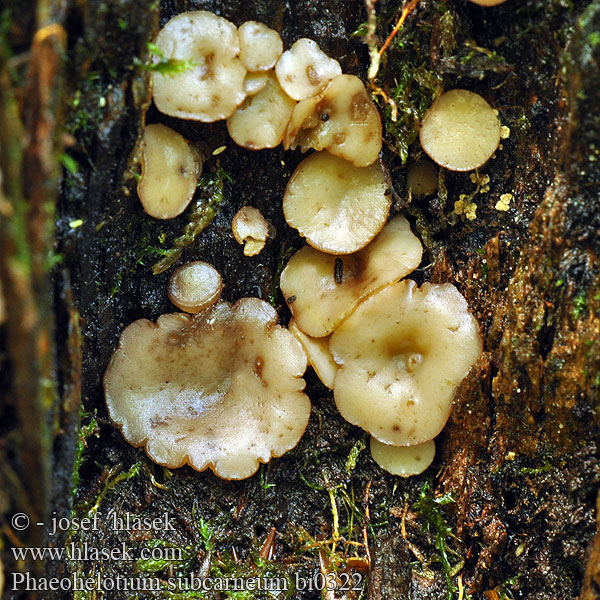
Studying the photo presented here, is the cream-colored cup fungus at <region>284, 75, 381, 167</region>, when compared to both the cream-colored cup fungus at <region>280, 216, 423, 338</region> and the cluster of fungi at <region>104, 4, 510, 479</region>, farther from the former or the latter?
the cream-colored cup fungus at <region>280, 216, 423, 338</region>

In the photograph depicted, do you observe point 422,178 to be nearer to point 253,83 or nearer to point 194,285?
point 253,83

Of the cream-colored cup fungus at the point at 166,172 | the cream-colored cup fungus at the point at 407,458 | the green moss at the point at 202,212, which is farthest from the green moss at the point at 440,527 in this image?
the cream-colored cup fungus at the point at 166,172

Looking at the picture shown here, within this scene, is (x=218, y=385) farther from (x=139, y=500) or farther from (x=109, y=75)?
(x=109, y=75)

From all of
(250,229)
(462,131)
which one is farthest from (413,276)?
(250,229)

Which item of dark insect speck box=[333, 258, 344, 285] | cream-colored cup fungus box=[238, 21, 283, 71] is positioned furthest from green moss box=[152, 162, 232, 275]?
dark insect speck box=[333, 258, 344, 285]

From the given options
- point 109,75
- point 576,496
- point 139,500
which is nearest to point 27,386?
point 109,75
